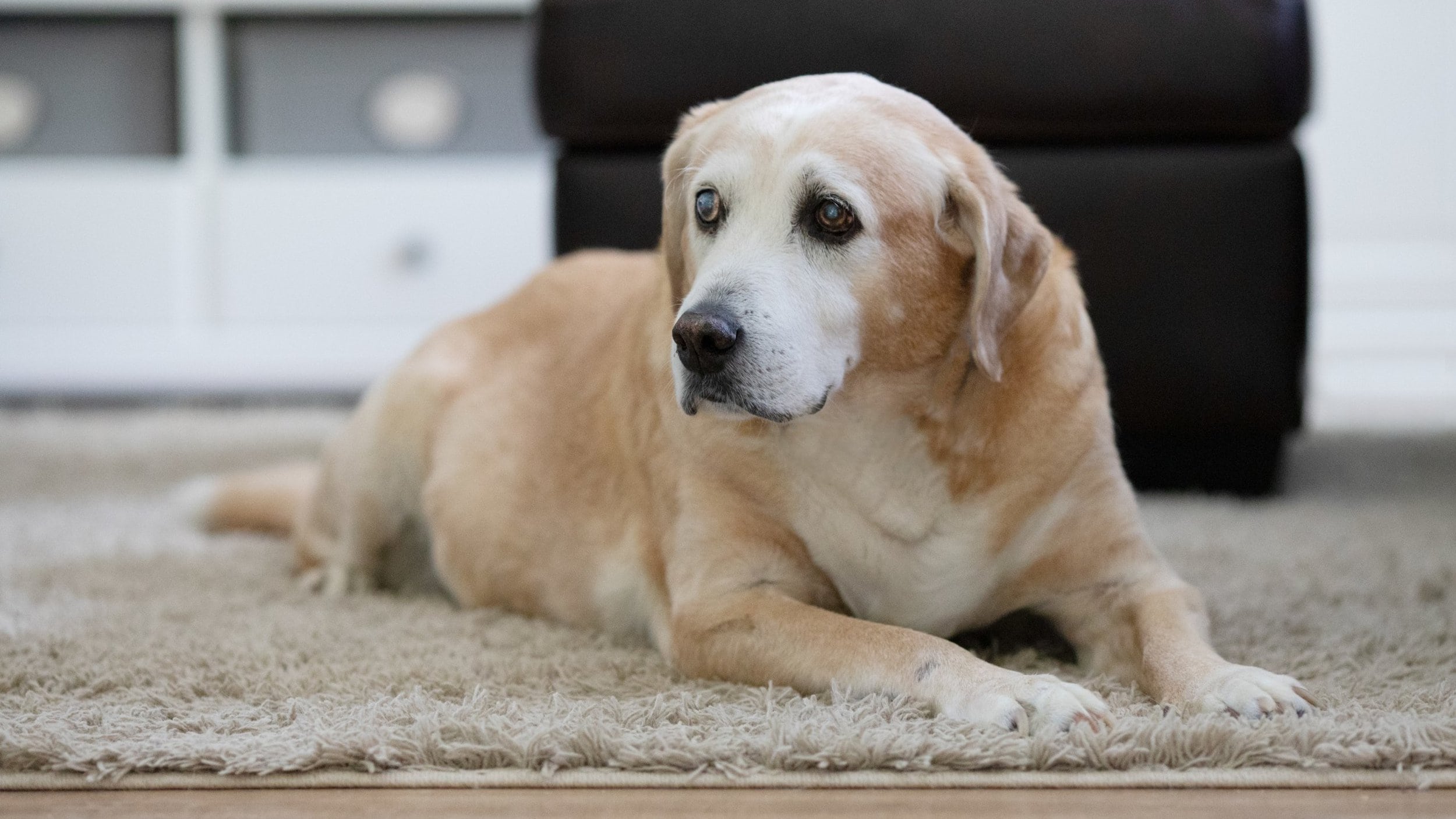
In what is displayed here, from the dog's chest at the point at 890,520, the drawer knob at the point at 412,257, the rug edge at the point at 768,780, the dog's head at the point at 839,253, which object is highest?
the dog's head at the point at 839,253

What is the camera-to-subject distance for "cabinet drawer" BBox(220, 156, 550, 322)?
13.8 ft

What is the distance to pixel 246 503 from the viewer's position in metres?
2.47

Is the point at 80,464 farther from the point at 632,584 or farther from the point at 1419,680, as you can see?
the point at 1419,680

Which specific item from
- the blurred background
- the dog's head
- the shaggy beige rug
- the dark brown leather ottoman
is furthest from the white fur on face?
the blurred background

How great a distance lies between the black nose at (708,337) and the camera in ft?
4.23

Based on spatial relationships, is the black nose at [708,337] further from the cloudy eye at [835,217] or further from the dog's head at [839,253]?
the cloudy eye at [835,217]

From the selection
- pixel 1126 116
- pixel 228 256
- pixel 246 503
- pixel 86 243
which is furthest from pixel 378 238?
pixel 1126 116

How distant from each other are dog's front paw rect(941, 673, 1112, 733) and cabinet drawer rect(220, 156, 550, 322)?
3.21 m

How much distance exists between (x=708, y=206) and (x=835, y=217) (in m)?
0.16

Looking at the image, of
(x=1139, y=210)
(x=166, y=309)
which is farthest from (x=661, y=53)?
(x=166, y=309)

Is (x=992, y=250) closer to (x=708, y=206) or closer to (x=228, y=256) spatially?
(x=708, y=206)

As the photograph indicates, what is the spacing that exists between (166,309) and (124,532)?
2067 millimetres

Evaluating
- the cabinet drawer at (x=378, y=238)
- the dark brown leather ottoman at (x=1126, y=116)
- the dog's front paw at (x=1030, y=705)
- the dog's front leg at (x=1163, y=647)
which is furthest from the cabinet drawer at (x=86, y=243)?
the dog's front paw at (x=1030, y=705)

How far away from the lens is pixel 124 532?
2402 millimetres
